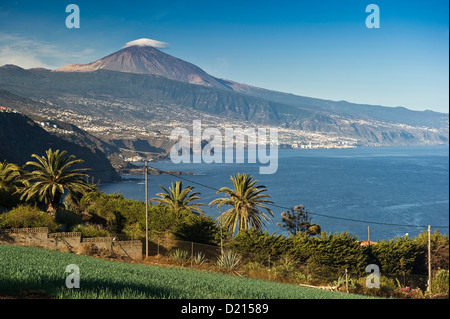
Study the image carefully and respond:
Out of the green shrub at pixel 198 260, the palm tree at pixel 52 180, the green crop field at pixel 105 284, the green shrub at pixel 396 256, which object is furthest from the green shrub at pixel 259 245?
the green crop field at pixel 105 284

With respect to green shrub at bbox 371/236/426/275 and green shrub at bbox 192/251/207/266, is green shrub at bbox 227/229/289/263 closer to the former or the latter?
green shrub at bbox 192/251/207/266

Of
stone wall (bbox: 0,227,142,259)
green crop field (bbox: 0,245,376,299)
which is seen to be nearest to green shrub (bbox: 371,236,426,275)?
green crop field (bbox: 0,245,376,299)

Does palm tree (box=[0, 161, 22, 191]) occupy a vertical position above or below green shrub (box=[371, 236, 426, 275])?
above

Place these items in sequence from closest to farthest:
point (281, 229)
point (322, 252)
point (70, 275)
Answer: point (70, 275), point (322, 252), point (281, 229)

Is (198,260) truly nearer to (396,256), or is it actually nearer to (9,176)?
(396,256)

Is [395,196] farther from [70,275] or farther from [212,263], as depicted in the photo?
[70,275]

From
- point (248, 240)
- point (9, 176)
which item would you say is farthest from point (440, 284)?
point (9, 176)
